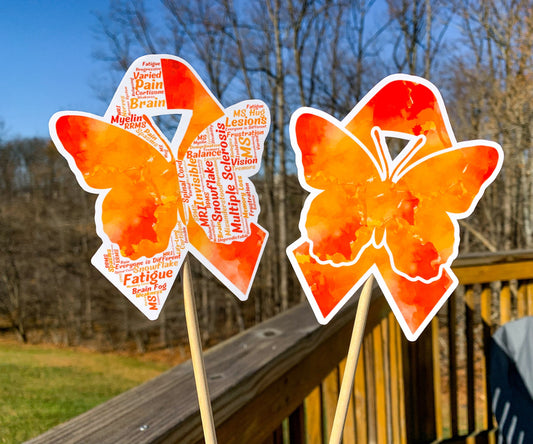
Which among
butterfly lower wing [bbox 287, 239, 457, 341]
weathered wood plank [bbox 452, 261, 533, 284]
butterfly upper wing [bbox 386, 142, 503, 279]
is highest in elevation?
butterfly upper wing [bbox 386, 142, 503, 279]

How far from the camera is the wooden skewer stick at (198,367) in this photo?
0.62 metres

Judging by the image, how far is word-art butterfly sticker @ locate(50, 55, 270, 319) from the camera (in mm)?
647

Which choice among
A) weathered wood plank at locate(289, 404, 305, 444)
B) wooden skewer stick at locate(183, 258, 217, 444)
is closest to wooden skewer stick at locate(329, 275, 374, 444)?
wooden skewer stick at locate(183, 258, 217, 444)

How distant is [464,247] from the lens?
8.85 meters

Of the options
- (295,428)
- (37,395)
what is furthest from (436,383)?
(37,395)

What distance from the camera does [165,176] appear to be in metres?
0.67

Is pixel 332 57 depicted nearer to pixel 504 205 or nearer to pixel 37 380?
pixel 504 205

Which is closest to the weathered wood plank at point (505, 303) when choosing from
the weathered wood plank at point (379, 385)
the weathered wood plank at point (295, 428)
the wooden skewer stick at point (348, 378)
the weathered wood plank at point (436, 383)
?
the weathered wood plank at point (436, 383)

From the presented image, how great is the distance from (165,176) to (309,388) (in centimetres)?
68

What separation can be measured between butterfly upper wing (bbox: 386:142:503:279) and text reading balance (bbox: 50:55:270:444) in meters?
0.21

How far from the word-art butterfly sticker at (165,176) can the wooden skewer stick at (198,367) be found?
54 millimetres

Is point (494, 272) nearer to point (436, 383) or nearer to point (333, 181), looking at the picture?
point (436, 383)

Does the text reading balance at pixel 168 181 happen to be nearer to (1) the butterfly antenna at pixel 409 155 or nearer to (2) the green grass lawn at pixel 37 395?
(1) the butterfly antenna at pixel 409 155

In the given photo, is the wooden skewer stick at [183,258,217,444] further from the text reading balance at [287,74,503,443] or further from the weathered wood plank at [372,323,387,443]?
the weathered wood plank at [372,323,387,443]
